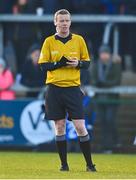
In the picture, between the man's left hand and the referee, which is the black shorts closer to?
the referee

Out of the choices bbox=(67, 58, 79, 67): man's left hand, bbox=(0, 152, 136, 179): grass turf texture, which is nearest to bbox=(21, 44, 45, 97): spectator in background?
bbox=(0, 152, 136, 179): grass turf texture

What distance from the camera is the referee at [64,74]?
1213cm

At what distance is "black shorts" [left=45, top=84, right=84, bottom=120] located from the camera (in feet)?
40.2

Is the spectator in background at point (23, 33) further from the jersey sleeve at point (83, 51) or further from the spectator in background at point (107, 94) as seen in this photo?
the jersey sleeve at point (83, 51)

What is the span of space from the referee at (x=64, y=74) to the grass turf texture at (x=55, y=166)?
23.8 inches

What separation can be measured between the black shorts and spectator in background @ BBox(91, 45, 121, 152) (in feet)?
19.8

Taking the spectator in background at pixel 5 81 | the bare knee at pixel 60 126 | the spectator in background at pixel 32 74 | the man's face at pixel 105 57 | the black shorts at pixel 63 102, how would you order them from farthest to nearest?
the spectator in background at pixel 32 74 < the spectator in background at pixel 5 81 < the man's face at pixel 105 57 < the bare knee at pixel 60 126 < the black shorts at pixel 63 102

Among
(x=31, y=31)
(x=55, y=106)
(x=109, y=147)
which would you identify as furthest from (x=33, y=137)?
(x=55, y=106)

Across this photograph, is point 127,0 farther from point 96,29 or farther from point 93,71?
point 93,71

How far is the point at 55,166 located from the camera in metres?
14.0

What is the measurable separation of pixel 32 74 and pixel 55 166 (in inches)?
223

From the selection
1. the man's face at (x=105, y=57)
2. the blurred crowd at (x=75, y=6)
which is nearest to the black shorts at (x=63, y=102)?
the man's face at (x=105, y=57)

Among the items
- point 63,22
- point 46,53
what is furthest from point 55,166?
point 63,22

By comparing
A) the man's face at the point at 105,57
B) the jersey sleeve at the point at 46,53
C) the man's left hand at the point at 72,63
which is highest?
the jersey sleeve at the point at 46,53
